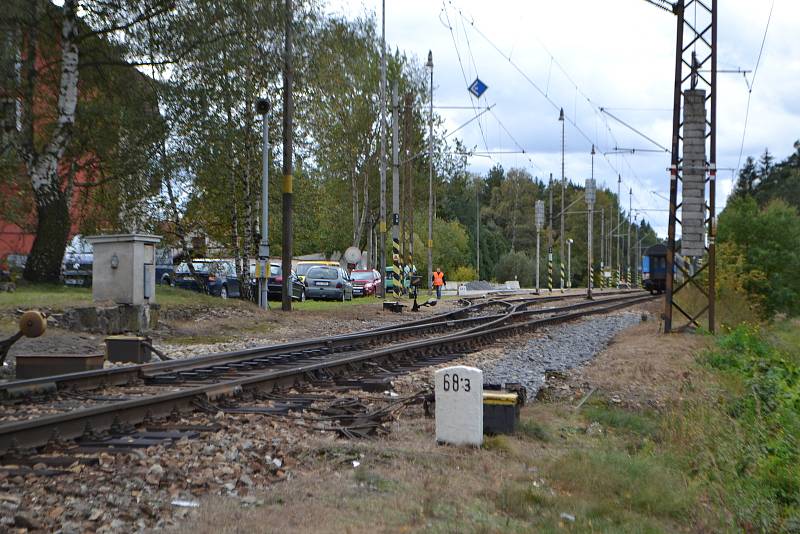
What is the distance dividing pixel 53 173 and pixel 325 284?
1824 centimetres

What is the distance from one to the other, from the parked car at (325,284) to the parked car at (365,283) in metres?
6.82

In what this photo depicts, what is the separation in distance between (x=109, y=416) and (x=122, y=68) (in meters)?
18.6

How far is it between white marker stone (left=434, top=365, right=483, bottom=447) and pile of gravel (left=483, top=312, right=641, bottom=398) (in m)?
3.59

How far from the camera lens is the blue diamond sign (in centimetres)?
3481

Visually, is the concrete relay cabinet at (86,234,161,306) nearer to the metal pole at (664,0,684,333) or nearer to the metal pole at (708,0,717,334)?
the metal pole at (664,0,684,333)

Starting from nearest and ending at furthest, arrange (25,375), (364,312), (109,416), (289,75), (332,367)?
(109,416)
(25,375)
(332,367)
(289,75)
(364,312)

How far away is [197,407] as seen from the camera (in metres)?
9.57

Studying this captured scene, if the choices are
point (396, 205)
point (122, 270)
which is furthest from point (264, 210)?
point (396, 205)

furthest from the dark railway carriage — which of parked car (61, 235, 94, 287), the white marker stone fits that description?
the white marker stone

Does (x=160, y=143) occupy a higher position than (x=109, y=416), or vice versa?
(x=160, y=143)

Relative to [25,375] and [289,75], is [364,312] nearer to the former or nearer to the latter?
[289,75]

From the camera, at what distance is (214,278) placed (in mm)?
35031

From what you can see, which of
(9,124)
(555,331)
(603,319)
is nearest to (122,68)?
(9,124)

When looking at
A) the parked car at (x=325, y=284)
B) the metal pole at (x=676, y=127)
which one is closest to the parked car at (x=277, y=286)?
the parked car at (x=325, y=284)
